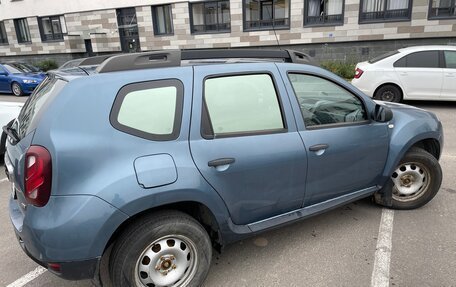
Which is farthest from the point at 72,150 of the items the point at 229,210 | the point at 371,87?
the point at 371,87

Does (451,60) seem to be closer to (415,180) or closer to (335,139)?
(415,180)

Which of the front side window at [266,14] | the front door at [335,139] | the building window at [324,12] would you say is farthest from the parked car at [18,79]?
the front door at [335,139]

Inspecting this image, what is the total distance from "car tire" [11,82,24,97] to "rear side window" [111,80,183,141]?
13221mm

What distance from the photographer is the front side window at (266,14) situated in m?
16.1

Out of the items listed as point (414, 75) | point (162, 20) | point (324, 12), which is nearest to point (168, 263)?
point (414, 75)

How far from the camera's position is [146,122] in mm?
2232

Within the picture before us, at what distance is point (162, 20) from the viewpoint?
18.4 meters

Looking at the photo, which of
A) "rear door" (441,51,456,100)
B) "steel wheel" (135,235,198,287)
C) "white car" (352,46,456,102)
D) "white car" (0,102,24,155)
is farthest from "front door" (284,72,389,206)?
"rear door" (441,51,456,100)

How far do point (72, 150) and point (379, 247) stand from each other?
2607 millimetres

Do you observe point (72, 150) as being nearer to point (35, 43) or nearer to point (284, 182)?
point (284, 182)

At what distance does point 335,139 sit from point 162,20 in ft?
57.2

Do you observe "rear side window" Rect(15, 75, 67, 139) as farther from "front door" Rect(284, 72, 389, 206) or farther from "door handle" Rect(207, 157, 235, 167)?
"front door" Rect(284, 72, 389, 206)

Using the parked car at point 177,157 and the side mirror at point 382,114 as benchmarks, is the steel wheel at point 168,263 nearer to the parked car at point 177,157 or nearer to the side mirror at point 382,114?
the parked car at point 177,157

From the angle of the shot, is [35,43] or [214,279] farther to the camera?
[35,43]
